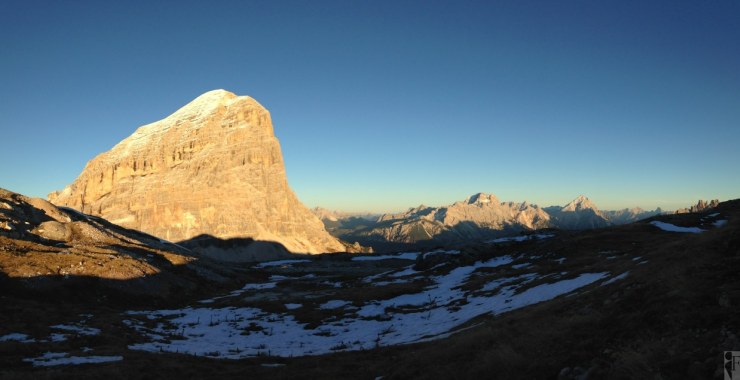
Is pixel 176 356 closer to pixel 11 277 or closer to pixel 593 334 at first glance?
pixel 593 334

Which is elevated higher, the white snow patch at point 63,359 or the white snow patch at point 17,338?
the white snow patch at point 17,338

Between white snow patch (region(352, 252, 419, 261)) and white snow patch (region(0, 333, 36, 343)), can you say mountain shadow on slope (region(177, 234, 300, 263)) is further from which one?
white snow patch (region(0, 333, 36, 343))

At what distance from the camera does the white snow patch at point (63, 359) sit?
18487mm

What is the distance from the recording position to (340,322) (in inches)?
1396

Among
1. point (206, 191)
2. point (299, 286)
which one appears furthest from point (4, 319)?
point (206, 191)

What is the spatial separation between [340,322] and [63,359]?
20.3 metres

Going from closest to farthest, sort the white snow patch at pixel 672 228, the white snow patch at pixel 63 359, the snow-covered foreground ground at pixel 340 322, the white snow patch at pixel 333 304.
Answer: the white snow patch at pixel 63 359 → the snow-covered foreground ground at pixel 340 322 → the white snow patch at pixel 333 304 → the white snow patch at pixel 672 228

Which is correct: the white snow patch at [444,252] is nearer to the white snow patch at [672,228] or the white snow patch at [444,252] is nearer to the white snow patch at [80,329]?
the white snow patch at [672,228]

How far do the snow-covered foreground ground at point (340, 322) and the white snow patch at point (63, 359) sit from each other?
13.4 ft

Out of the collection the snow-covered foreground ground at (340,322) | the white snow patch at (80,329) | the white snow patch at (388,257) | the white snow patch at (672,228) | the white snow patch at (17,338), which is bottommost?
the white snow patch at (388,257)

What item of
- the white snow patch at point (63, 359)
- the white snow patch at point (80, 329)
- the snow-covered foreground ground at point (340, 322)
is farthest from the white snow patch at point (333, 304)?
the white snow patch at point (63, 359)

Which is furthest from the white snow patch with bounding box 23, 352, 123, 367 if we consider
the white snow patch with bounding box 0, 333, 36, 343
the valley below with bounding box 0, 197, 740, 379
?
the white snow patch with bounding box 0, 333, 36, 343

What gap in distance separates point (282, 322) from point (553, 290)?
22.7 m

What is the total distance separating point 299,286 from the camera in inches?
2689
